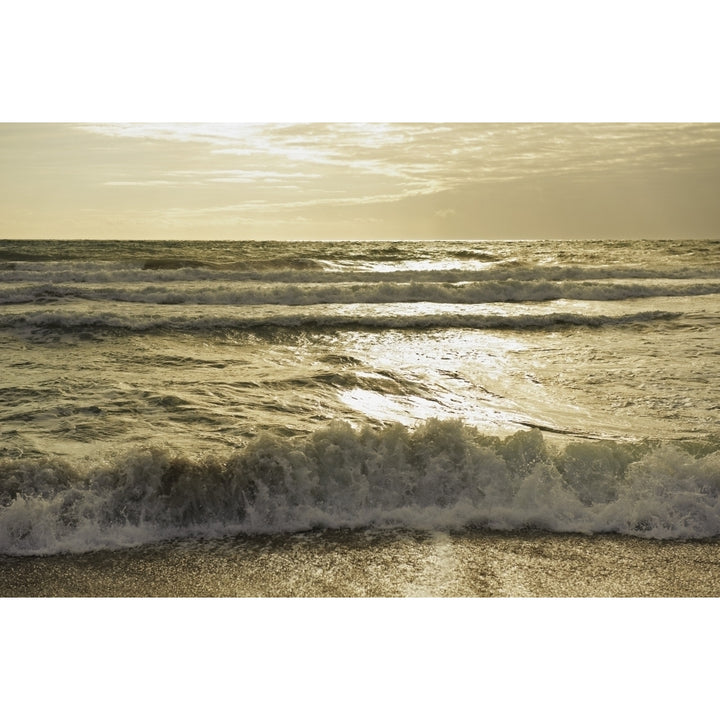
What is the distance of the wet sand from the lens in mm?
2270

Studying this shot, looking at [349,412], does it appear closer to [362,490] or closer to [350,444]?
[350,444]

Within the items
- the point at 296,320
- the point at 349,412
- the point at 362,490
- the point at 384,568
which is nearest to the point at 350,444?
the point at 362,490

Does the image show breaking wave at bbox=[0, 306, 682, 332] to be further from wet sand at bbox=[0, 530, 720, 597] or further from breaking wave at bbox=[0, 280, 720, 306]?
wet sand at bbox=[0, 530, 720, 597]

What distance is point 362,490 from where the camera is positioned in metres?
2.89

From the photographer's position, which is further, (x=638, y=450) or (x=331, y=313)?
(x=331, y=313)

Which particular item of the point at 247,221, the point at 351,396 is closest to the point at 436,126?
the point at 351,396

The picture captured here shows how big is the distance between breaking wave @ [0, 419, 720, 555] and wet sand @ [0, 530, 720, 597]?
0.10m

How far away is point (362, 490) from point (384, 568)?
0.54m

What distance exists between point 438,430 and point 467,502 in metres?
0.42

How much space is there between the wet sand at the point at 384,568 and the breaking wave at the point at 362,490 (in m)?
0.10

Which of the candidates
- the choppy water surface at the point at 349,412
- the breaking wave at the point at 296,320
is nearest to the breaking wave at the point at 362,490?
the choppy water surface at the point at 349,412

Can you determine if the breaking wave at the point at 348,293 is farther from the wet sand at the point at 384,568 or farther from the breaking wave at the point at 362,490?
the wet sand at the point at 384,568

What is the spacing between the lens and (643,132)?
4.62 m

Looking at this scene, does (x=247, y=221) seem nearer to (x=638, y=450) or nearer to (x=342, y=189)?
(x=342, y=189)
